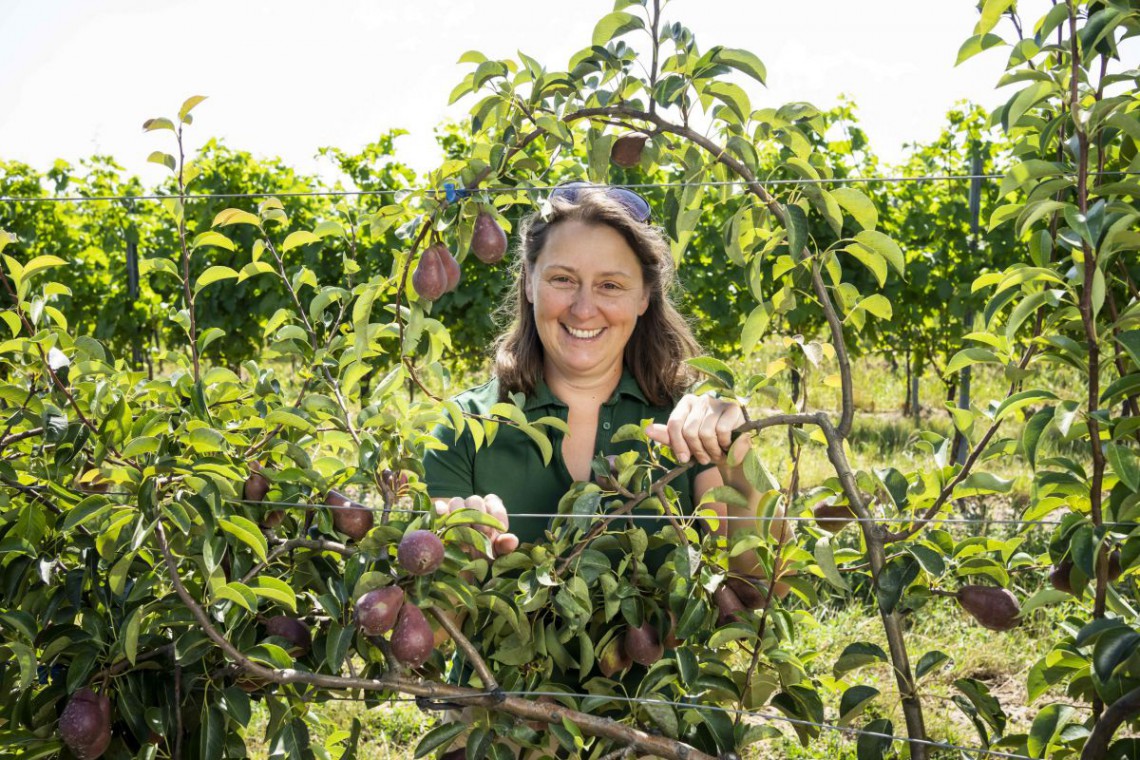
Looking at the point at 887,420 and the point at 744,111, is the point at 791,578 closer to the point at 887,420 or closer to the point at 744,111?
the point at 744,111

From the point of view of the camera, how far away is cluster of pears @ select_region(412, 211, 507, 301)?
4.25ft

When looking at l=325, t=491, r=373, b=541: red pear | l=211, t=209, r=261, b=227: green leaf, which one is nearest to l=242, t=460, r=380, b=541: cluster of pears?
l=325, t=491, r=373, b=541: red pear

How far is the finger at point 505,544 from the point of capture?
1.33 m

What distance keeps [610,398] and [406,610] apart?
72cm

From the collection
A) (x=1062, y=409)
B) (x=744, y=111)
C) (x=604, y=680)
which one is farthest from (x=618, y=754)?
(x=744, y=111)

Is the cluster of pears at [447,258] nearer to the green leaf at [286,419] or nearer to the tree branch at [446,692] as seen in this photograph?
the green leaf at [286,419]

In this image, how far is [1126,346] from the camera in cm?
102

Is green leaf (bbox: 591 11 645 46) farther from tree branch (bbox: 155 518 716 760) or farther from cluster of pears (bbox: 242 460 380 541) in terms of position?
tree branch (bbox: 155 518 716 760)

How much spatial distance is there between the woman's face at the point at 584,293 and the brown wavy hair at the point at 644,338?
1.4 inches

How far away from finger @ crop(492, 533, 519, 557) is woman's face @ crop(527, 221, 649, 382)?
1.49ft

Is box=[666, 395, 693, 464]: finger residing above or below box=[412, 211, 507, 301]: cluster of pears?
below

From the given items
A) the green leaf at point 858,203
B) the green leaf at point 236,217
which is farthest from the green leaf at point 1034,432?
the green leaf at point 236,217

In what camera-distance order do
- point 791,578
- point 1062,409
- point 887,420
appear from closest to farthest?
point 1062,409
point 791,578
point 887,420

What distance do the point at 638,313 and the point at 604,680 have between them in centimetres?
67
